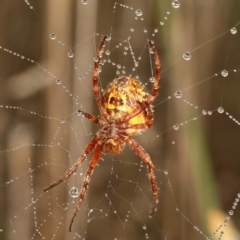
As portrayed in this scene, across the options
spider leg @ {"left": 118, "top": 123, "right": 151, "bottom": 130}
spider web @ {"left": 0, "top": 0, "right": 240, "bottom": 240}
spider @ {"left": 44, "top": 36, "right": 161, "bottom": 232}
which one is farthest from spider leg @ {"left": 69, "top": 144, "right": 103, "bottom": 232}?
spider web @ {"left": 0, "top": 0, "right": 240, "bottom": 240}

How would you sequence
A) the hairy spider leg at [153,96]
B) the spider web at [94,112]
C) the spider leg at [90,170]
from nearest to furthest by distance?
1. the hairy spider leg at [153,96]
2. the spider leg at [90,170]
3. the spider web at [94,112]

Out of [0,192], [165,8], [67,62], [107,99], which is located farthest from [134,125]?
[0,192]

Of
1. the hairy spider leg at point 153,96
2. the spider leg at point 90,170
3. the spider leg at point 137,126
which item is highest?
the hairy spider leg at point 153,96

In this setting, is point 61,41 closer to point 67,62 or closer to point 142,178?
point 67,62

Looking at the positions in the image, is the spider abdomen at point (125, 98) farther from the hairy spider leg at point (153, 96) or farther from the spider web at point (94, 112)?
the spider web at point (94, 112)

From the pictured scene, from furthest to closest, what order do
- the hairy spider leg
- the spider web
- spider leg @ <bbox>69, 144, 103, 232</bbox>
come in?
the spider web, spider leg @ <bbox>69, 144, 103, 232</bbox>, the hairy spider leg

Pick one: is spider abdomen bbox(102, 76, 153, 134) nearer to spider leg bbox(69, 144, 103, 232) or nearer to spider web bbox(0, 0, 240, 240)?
spider leg bbox(69, 144, 103, 232)

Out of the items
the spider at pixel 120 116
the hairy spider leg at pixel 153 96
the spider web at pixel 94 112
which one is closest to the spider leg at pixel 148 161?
the spider at pixel 120 116
